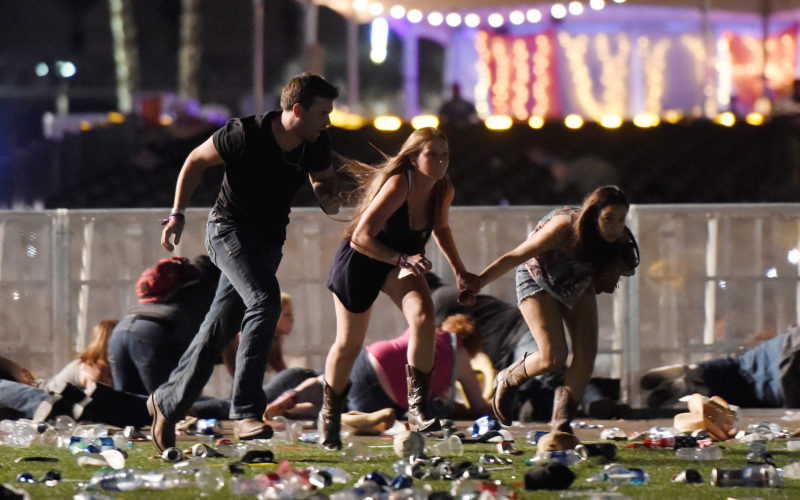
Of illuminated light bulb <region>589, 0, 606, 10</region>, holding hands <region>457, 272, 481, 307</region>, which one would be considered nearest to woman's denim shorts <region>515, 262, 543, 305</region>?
holding hands <region>457, 272, 481, 307</region>

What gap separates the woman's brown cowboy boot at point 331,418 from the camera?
18.9 feet

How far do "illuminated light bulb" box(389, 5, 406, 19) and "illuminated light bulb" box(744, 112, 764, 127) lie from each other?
6318 millimetres

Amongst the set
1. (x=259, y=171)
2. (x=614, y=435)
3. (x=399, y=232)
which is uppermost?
(x=259, y=171)

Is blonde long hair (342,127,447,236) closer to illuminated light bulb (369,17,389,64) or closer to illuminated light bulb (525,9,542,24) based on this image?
illuminated light bulb (525,9,542,24)

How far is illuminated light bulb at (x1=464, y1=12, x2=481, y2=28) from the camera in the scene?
69.1 ft

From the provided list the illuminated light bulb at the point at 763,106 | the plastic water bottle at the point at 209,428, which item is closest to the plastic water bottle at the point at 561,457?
the plastic water bottle at the point at 209,428

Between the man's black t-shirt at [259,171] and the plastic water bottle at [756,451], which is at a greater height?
the man's black t-shirt at [259,171]

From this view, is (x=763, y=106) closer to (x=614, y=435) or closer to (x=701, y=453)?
(x=614, y=435)

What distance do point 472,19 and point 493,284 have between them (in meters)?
13.3

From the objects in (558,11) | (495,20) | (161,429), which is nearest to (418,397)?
(161,429)

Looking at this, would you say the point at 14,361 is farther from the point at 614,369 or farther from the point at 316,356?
the point at 614,369

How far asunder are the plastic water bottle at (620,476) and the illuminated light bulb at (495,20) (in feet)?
54.6

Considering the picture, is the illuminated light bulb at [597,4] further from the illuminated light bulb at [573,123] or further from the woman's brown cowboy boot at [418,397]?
the woman's brown cowboy boot at [418,397]

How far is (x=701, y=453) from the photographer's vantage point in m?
5.54
